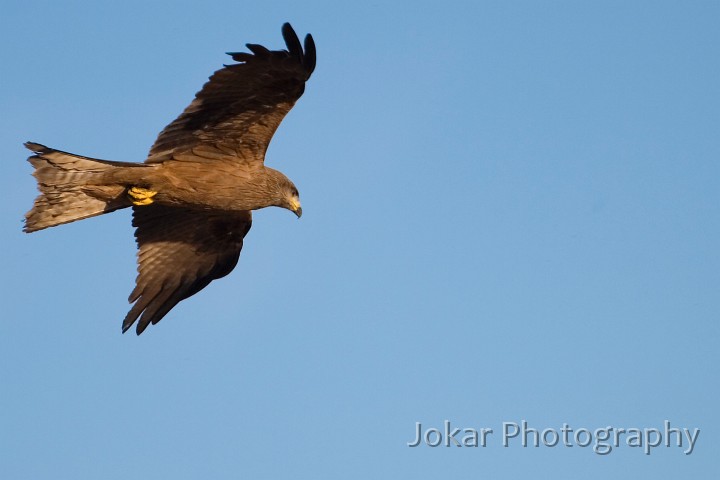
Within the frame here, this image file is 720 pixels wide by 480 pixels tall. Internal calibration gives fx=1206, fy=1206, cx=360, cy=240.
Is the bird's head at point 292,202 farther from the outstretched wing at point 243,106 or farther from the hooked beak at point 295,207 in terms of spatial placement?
the outstretched wing at point 243,106

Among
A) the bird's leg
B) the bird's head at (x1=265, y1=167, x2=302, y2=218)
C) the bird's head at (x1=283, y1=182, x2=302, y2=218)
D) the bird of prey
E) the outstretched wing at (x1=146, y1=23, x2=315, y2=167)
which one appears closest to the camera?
the outstretched wing at (x1=146, y1=23, x2=315, y2=167)

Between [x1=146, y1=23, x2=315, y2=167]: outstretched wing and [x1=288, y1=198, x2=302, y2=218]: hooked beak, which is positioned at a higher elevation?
[x1=146, y1=23, x2=315, y2=167]: outstretched wing

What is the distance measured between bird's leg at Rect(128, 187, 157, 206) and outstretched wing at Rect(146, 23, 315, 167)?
29 centimetres

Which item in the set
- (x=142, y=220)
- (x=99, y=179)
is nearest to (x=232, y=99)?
(x=99, y=179)

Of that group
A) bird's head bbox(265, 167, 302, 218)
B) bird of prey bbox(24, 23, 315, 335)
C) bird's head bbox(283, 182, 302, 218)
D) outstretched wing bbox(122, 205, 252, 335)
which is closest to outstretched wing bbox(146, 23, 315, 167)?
bird of prey bbox(24, 23, 315, 335)

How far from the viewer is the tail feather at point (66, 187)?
10.8 m

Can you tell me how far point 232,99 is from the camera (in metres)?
11.0

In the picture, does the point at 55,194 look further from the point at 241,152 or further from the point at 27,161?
the point at 241,152

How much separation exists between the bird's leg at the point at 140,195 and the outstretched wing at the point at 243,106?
291 mm

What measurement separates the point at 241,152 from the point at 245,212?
1401mm

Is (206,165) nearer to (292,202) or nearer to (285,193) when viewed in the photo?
(285,193)

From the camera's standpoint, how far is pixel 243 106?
11.0m

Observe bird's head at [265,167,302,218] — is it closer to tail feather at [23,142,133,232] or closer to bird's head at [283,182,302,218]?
bird's head at [283,182,302,218]

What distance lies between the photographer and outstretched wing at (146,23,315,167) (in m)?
10.6
